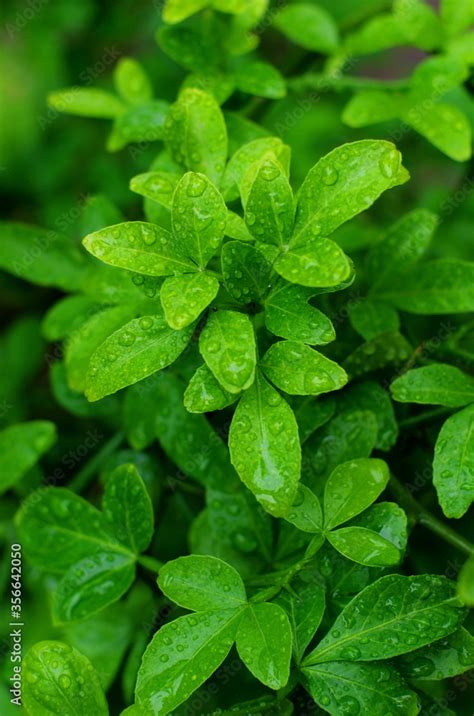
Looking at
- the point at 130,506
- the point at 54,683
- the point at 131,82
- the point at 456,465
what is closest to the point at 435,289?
the point at 456,465

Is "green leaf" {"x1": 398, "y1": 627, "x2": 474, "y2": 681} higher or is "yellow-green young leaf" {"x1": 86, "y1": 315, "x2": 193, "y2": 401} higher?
"yellow-green young leaf" {"x1": 86, "y1": 315, "x2": 193, "y2": 401}

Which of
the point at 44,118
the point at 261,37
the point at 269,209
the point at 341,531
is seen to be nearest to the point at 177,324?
the point at 269,209

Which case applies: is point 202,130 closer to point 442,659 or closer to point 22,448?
point 22,448

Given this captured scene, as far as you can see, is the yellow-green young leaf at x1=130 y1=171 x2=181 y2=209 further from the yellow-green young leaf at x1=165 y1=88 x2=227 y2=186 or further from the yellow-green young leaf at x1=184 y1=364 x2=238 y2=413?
the yellow-green young leaf at x1=184 y1=364 x2=238 y2=413

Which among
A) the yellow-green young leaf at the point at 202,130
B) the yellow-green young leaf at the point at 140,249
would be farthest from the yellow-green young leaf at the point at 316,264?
the yellow-green young leaf at the point at 202,130

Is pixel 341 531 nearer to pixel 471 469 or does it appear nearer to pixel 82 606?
pixel 471 469

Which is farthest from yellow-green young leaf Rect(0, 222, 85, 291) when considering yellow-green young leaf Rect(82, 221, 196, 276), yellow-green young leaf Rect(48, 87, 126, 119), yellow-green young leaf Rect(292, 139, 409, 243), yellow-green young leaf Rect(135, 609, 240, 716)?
yellow-green young leaf Rect(135, 609, 240, 716)
